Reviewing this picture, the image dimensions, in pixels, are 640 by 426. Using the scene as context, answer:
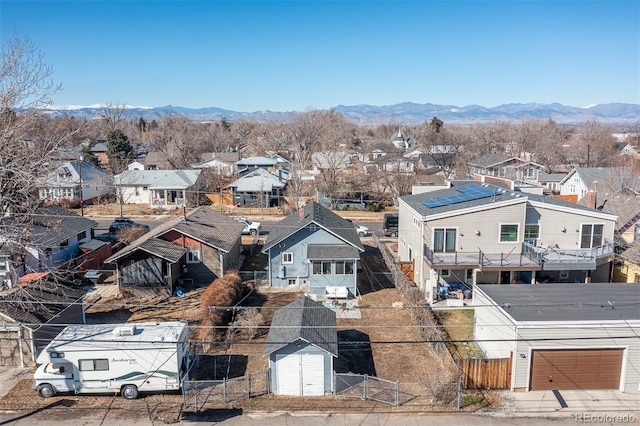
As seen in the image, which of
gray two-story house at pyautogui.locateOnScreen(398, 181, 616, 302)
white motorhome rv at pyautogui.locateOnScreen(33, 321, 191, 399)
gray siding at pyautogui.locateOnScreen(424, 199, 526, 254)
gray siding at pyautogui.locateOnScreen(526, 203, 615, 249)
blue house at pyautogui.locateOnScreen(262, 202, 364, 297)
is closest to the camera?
white motorhome rv at pyautogui.locateOnScreen(33, 321, 191, 399)

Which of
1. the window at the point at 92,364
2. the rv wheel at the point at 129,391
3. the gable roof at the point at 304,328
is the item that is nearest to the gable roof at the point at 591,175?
the gable roof at the point at 304,328

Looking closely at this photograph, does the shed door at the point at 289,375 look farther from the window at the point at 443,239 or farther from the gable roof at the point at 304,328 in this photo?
the window at the point at 443,239

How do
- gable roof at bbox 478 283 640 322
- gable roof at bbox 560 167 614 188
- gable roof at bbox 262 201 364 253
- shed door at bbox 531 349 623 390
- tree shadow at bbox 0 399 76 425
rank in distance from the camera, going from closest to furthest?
tree shadow at bbox 0 399 76 425 < shed door at bbox 531 349 623 390 < gable roof at bbox 478 283 640 322 < gable roof at bbox 262 201 364 253 < gable roof at bbox 560 167 614 188

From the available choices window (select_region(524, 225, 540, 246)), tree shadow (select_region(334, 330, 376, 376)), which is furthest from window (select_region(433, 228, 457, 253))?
tree shadow (select_region(334, 330, 376, 376))

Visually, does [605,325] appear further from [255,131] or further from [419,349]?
[255,131]

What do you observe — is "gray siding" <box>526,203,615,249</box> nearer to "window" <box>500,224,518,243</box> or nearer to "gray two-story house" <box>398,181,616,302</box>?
"gray two-story house" <box>398,181,616,302</box>

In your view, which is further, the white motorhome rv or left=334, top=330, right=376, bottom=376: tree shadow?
left=334, top=330, right=376, bottom=376: tree shadow

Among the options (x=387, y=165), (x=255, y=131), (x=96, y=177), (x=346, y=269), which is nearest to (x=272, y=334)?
(x=346, y=269)

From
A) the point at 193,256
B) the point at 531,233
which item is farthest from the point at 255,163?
the point at 531,233
